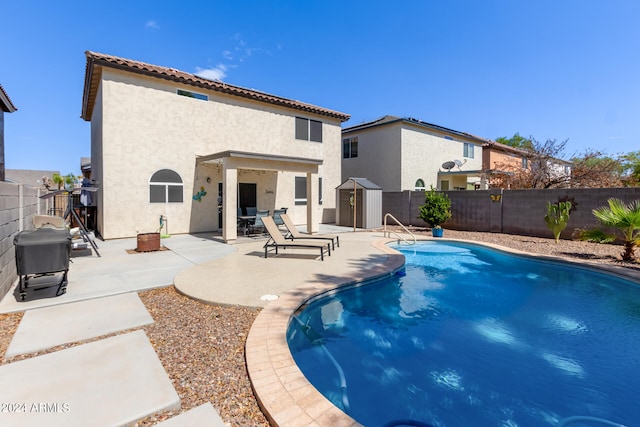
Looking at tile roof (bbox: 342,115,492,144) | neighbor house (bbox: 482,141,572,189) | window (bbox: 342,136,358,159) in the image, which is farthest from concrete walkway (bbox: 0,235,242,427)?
neighbor house (bbox: 482,141,572,189)

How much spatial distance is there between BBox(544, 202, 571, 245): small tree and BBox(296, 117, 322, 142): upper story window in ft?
42.2

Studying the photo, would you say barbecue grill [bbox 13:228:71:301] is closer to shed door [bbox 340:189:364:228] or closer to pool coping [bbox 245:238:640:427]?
pool coping [bbox 245:238:640:427]

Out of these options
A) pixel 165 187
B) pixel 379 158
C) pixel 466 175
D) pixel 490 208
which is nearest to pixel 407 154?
pixel 379 158

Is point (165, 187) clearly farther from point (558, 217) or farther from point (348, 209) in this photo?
point (558, 217)

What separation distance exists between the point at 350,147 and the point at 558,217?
16.2 metres

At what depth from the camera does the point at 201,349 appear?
386 cm

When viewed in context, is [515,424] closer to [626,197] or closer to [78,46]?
[626,197]

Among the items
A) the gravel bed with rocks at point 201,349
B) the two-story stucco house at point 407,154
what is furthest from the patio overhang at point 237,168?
the two-story stucco house at point 407,154

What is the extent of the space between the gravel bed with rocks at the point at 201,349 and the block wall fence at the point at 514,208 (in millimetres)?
14726

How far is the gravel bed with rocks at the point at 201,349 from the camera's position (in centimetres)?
284

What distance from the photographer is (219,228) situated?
15.6 metres

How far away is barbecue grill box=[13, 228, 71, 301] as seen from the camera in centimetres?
522

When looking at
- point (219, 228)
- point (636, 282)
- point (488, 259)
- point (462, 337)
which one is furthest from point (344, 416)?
point (219, 228)

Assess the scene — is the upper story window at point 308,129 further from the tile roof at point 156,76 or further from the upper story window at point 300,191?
the upper story window at point 300,191
